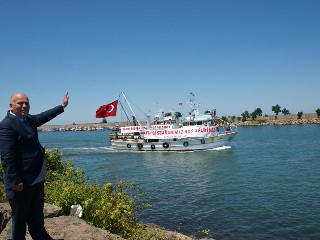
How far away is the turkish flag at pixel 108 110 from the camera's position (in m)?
43.3

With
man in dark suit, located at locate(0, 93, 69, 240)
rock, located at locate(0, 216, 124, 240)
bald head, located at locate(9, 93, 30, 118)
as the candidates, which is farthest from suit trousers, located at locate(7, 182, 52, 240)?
bald head, located at locate(9, 93, 30, 118)

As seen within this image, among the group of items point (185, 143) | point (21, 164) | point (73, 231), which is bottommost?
point (185, 143)

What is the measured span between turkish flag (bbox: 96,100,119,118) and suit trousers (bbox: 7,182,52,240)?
128ft

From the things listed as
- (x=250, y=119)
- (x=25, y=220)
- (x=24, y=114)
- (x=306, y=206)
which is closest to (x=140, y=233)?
(x=25, y=220)

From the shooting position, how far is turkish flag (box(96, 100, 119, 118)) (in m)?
43.3

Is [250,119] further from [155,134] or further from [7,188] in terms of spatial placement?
[7,188]

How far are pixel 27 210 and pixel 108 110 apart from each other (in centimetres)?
3967

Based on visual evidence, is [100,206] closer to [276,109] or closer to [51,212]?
[51,212]

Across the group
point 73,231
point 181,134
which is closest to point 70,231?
point 73,231

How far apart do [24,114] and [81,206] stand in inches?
142

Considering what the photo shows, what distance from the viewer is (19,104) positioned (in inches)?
171

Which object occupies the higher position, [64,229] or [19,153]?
[19,153]

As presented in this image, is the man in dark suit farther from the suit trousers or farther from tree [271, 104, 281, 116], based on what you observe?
tree [271, 104, 281, 116]

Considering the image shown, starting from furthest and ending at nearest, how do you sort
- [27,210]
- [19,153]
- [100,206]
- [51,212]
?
[100,206]
[51,212]
[27,210]
[19,153]
